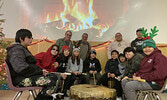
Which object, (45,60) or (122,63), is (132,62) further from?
(45,60)

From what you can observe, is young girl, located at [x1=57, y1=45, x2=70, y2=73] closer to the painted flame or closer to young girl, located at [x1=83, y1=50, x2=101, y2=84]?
young girl, located at [x1=83, y1=50, x2=101, y2=84]

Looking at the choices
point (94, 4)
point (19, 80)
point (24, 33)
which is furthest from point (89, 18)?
point (19, 80)

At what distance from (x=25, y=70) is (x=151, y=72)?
66.1 inches

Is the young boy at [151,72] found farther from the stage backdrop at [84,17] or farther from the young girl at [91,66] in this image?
the stage backdrop at [84,17]

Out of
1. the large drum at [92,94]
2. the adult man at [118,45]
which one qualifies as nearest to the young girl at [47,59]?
the large drum at [92,94]

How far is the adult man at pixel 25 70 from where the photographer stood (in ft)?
5.92

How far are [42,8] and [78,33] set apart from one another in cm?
149

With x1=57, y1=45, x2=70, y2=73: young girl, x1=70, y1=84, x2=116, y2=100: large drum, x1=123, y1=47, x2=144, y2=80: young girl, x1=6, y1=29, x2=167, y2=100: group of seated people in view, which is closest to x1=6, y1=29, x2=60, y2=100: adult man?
x1=6, y1=29, x2=167, y2=100: group of seated people

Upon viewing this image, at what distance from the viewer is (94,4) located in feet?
16.2

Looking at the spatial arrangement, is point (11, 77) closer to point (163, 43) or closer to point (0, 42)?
point (0, 42)

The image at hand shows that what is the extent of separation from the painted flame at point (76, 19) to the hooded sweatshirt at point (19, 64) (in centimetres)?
314

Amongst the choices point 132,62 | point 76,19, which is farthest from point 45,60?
point 76,19

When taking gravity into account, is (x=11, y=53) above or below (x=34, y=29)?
below

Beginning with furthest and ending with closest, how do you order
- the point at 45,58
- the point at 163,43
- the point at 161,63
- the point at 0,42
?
1. the point at 163,43
2. the point at 0,42
3. the point at 45,58
4. the point at 161,63
